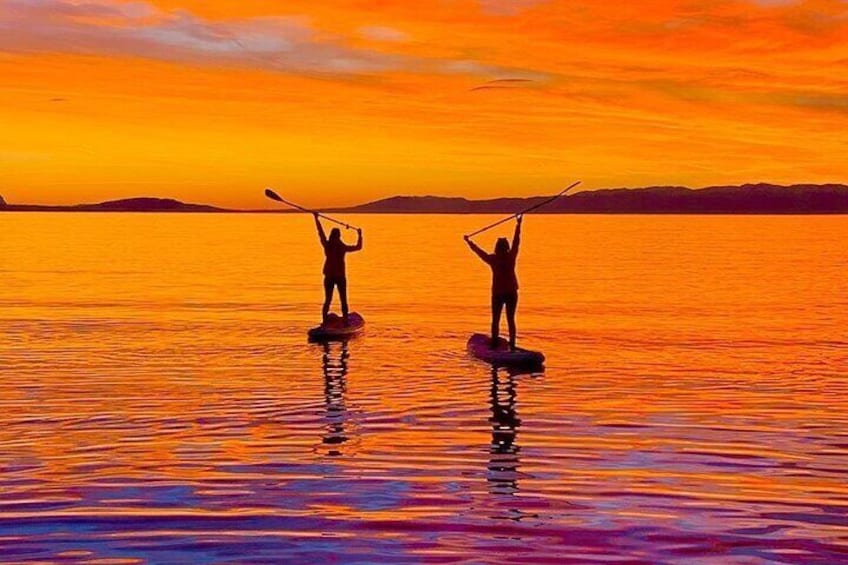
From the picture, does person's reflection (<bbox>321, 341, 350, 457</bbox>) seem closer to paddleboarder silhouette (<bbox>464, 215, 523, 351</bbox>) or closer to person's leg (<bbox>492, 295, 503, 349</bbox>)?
A: person's leg (<bbox>492, 295, 503, 349</bbox>)

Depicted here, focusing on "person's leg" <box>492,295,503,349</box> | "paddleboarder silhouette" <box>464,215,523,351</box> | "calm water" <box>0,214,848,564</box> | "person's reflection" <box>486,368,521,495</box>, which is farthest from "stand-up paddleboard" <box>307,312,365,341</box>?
"person's reflection" <box>486,368,521,495</box>

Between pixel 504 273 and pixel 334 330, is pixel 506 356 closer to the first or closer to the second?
pixel 504 273

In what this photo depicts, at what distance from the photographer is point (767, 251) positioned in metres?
93.4

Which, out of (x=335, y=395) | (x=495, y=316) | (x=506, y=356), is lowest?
(x=335, y=395)

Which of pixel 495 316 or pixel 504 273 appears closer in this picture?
pixel 504 273

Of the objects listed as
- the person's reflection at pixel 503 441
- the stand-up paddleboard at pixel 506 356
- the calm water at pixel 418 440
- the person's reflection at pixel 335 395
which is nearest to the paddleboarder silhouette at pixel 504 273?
the stand-up paddleboard at pixel 506 356

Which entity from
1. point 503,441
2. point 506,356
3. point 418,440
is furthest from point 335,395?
point 503,441

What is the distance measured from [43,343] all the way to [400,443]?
1547 cm

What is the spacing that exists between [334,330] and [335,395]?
9028 millimetres

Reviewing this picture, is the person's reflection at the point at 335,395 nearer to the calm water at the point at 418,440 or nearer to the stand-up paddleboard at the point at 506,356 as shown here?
the calm water at the point at 418,440

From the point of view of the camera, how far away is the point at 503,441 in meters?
16.4

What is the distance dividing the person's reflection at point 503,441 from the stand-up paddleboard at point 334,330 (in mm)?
7538

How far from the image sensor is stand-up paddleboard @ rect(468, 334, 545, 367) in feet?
79.6

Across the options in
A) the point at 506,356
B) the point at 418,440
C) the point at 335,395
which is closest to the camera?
the point at 418,440
